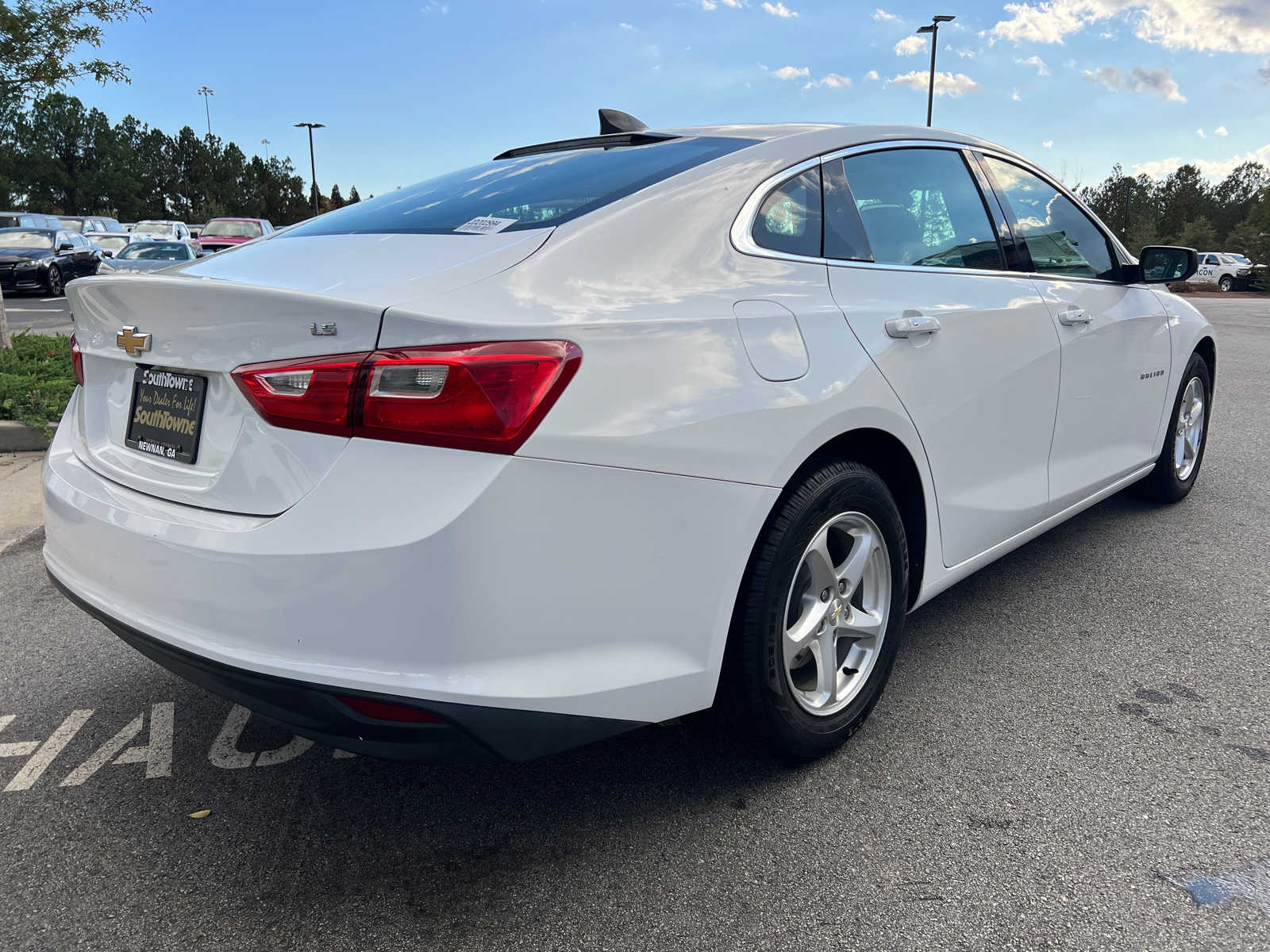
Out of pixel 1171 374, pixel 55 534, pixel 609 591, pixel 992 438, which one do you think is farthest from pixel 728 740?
pixel 1171 374

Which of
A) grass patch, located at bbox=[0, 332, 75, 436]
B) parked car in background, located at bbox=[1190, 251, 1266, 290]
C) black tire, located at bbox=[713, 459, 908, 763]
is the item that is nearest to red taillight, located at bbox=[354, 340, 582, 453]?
black tire, located at bbox=[713, 459, 908, 763]

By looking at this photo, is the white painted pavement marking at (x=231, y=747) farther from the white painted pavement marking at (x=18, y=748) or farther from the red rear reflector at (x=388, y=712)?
the red rear reflector at (x=388, y=712)

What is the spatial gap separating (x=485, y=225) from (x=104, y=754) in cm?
179

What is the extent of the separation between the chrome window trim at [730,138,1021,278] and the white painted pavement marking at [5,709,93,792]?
88.8 inches

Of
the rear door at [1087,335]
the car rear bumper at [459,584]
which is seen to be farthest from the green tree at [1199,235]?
the car rear bumper at [459,584]

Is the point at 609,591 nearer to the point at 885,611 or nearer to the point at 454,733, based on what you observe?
the point at 454,733

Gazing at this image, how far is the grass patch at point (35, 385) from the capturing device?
248 inches

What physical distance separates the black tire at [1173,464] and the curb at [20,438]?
6566 mm

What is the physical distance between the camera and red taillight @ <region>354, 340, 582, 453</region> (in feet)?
5.41

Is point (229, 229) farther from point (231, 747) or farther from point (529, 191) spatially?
point (529, 191)

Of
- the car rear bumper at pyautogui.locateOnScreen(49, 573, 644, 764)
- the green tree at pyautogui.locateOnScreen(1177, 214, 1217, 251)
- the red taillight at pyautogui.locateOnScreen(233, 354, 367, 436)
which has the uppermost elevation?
the green tree at pyautogui.locateOnScreen(1177, 214, 1217, 251)

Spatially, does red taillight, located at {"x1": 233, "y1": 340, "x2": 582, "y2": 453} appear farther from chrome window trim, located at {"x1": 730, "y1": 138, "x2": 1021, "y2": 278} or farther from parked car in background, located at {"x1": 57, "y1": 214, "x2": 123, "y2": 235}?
parked car in background, located at {"x1": 57, "y1": 214, "x2": 123, "y2": 235}

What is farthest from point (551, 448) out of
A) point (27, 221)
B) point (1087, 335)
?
point (27, 221)

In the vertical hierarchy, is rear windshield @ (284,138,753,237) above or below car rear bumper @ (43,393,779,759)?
above
